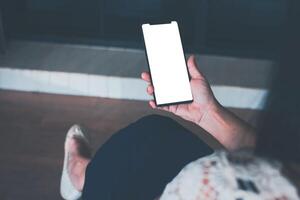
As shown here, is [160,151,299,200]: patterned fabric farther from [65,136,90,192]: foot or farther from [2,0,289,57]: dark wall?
[2,0,289,57]: dark wall

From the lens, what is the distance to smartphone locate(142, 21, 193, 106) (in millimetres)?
1184

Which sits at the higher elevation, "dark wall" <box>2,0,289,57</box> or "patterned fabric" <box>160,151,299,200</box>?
"patterned fabric" <box>160,151,299,200</box>

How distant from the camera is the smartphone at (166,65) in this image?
46.6 inches

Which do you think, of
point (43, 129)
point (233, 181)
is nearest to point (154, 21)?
point (43, 129)

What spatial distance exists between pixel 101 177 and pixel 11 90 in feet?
3.35

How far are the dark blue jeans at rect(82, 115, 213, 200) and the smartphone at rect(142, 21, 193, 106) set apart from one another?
61mm

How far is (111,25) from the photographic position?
7.13 feet

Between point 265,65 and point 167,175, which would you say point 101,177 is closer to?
point 167,175

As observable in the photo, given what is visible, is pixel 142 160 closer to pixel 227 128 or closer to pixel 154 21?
pixel 227 128

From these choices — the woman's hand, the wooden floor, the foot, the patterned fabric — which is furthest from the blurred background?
the patterned fabric

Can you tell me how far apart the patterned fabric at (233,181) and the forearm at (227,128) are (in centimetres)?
32

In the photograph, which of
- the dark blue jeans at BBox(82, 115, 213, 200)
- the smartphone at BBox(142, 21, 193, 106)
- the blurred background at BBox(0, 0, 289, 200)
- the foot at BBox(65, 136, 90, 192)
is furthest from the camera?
the blurred background at BBox(0, 0, 289, 200)

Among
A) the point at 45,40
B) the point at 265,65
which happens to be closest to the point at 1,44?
the point at 45,40

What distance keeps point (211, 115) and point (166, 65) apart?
0.48 feet
